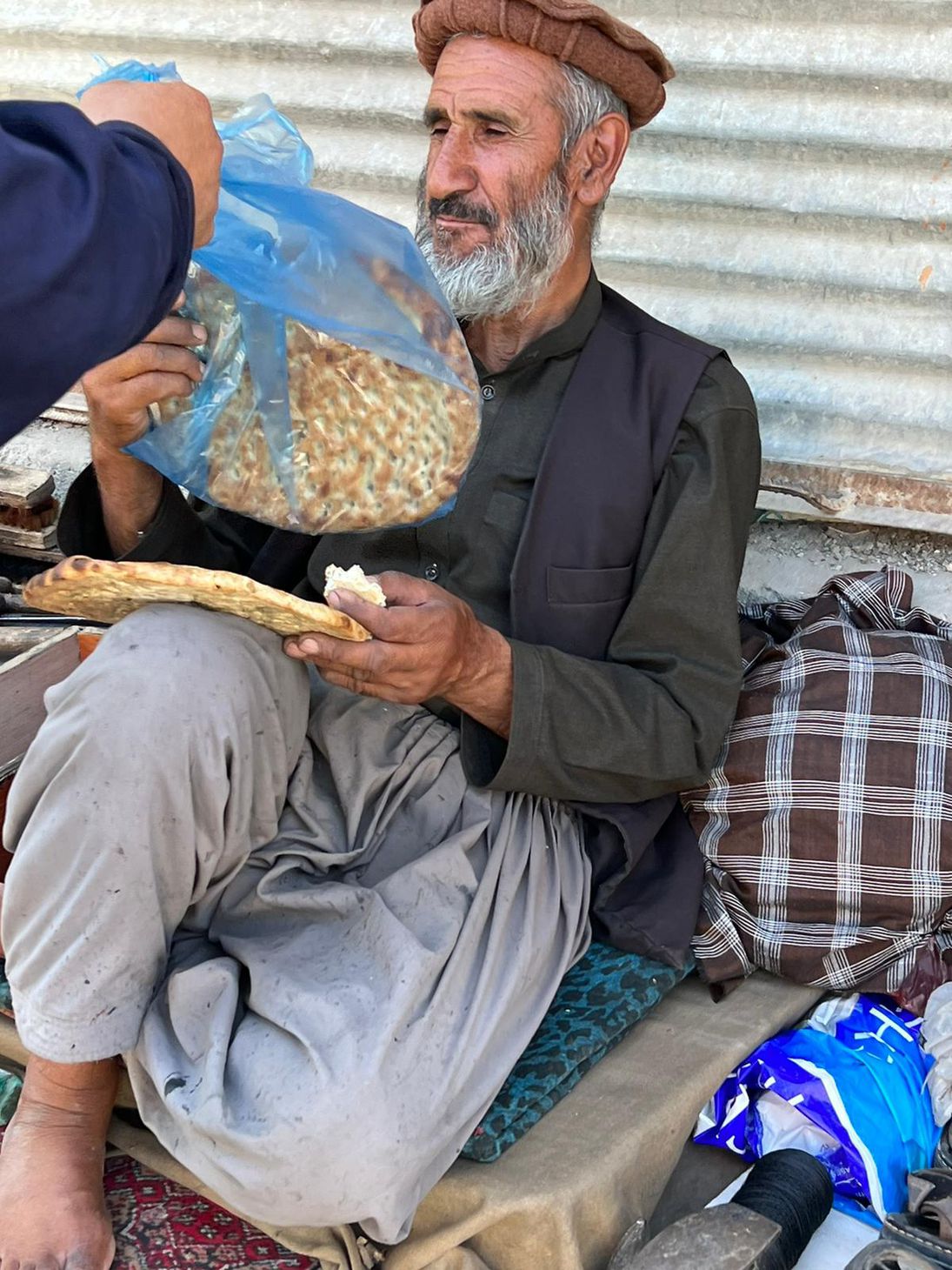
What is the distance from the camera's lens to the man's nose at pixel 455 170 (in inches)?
90.0

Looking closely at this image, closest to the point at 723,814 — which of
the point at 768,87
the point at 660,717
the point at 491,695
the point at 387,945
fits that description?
the point at 660,717

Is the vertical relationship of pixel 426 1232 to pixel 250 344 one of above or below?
below

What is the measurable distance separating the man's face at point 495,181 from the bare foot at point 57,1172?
131 cm

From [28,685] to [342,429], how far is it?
2.67 ft

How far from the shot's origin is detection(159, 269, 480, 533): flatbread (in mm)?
1972

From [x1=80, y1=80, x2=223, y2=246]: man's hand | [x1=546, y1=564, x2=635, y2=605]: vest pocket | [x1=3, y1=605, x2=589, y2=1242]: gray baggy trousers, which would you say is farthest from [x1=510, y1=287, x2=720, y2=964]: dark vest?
[x1=80, y1=80, x2=223, y2=246]: man's hand

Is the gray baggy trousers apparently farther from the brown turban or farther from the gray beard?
the brown turban

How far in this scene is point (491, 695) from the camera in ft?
6.64

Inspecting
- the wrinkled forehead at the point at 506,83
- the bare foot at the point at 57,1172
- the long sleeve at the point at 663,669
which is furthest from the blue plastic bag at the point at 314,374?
the bare foot at the point at 57,1172

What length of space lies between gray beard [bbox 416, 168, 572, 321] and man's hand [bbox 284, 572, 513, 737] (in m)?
0.56

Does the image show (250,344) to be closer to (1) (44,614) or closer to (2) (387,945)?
(2) (387,945)

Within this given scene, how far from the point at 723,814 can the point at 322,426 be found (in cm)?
92

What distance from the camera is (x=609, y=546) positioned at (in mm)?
2186

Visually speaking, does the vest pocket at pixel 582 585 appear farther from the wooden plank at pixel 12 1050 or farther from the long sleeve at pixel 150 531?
the wooden plank at pixel 12 1050
